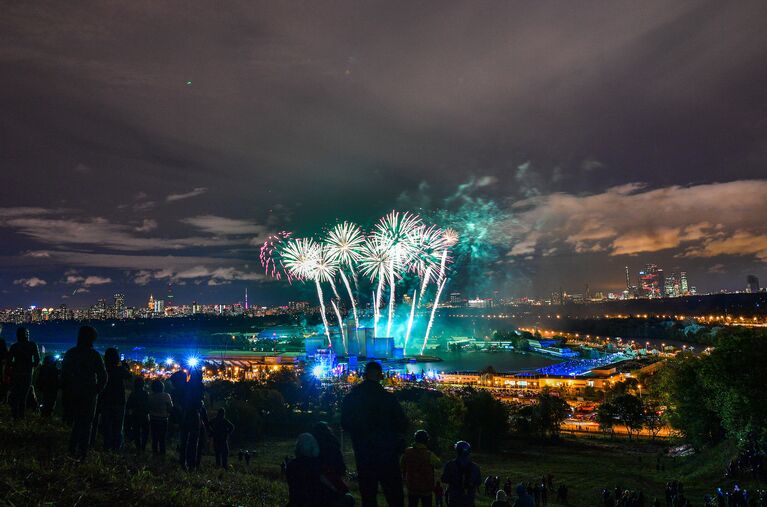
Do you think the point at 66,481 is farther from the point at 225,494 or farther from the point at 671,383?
the point at 671,383

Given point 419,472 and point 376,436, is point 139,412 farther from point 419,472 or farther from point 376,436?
point 376,436

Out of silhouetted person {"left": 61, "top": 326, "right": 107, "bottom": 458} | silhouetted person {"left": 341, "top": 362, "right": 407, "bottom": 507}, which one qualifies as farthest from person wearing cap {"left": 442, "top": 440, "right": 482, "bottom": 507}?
silhouetted person {"left": 61, "top": 326, "right": 107, "bottom": 458}

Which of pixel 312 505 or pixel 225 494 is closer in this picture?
pixel 312 505

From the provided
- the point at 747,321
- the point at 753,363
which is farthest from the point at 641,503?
the point at 747,321

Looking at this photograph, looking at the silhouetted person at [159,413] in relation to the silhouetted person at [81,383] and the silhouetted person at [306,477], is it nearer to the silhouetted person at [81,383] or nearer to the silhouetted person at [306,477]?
the silhouetted person at [81,383]

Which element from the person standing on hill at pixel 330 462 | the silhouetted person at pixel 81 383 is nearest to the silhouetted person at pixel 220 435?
the silhouetted person at pixel 81 383

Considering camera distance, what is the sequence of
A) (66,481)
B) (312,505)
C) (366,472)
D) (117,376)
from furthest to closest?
(117,376)
(66,481)
(366,472)
(312,505)

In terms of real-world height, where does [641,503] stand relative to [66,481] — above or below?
below
